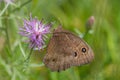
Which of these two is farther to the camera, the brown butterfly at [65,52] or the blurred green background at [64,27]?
the blurred green background at [64,27]

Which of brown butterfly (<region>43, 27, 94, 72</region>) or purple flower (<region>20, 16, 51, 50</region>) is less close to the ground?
purple flower (<region>20, 16, 51, 50</region>)

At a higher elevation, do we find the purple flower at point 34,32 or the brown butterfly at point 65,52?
the purple flower at point 34,32

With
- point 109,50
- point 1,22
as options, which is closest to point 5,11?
point 1,22

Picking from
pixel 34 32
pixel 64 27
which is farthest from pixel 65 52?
pixel 64 27

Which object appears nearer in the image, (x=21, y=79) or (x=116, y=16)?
(x=21, y=79)

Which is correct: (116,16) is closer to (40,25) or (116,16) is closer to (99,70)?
(99,70)
